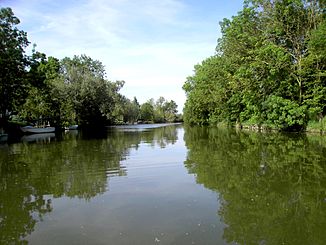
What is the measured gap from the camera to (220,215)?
6.73 meters

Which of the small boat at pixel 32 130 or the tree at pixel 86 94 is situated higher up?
the tree at pixel 86 94

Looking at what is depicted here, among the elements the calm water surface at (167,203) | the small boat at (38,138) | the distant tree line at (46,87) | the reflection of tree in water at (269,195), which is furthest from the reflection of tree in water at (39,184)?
the distant tree line at (46,87)

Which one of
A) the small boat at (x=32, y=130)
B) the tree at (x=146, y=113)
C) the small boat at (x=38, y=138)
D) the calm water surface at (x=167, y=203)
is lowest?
the calm water surface at (x=167, y=203)

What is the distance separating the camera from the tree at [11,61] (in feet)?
100

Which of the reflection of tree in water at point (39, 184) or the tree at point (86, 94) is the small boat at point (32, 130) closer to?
the tree at point (86, 94)

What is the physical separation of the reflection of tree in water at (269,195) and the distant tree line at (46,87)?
24824 millimetres

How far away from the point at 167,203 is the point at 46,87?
113ft

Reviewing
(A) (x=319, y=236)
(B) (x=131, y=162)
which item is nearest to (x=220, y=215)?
(A) (x=319, y=236)

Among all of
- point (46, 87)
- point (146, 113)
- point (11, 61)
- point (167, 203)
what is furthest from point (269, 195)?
point (146, 113)

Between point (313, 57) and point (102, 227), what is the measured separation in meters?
27.1

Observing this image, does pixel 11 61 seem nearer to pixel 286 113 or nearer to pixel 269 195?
pixel 286 113

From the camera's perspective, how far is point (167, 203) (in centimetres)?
788

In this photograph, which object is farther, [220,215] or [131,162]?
[131,162]

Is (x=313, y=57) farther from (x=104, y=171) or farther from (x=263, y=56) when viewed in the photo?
(x=104, y=171)
